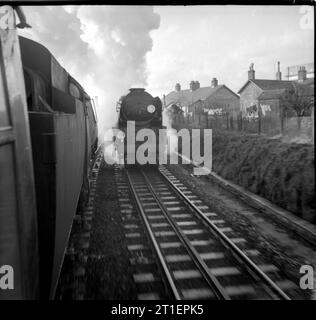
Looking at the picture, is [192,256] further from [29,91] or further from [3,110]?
[3,110]

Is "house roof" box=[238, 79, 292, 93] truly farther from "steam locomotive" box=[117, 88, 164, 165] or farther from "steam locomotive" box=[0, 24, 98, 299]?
"steam locomotive" box=[0, 24, 98, 299]

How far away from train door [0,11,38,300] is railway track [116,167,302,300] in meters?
2.67

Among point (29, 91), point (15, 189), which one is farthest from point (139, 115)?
point (15, 189)

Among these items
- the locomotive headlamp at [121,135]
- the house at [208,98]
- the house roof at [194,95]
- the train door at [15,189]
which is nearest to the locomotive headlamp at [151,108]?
the locomotive headlamp at [121,135]

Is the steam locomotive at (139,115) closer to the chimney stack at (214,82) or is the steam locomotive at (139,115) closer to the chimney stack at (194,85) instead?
the chimney stack at (214,82)

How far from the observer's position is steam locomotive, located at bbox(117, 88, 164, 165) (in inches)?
591

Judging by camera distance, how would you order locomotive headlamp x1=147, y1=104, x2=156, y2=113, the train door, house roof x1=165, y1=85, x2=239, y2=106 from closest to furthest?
the train door, locomotive headlamp x1=147, y1=104, x2=156, y2=113, house roof x1=165, y1=85, x2=239, y2=106

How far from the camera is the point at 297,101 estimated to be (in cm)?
1727

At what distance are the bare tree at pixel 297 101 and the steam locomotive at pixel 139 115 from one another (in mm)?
5731

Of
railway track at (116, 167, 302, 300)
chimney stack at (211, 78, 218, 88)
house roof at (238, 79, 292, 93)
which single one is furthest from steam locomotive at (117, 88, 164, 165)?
chimney stack at (211, 78, 218, 88)

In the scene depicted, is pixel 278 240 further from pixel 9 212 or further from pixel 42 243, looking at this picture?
pixel 9 212

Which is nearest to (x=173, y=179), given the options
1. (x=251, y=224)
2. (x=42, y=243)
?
(x=251, y=224)

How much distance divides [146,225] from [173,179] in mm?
5554

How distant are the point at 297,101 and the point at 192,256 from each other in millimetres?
13124
